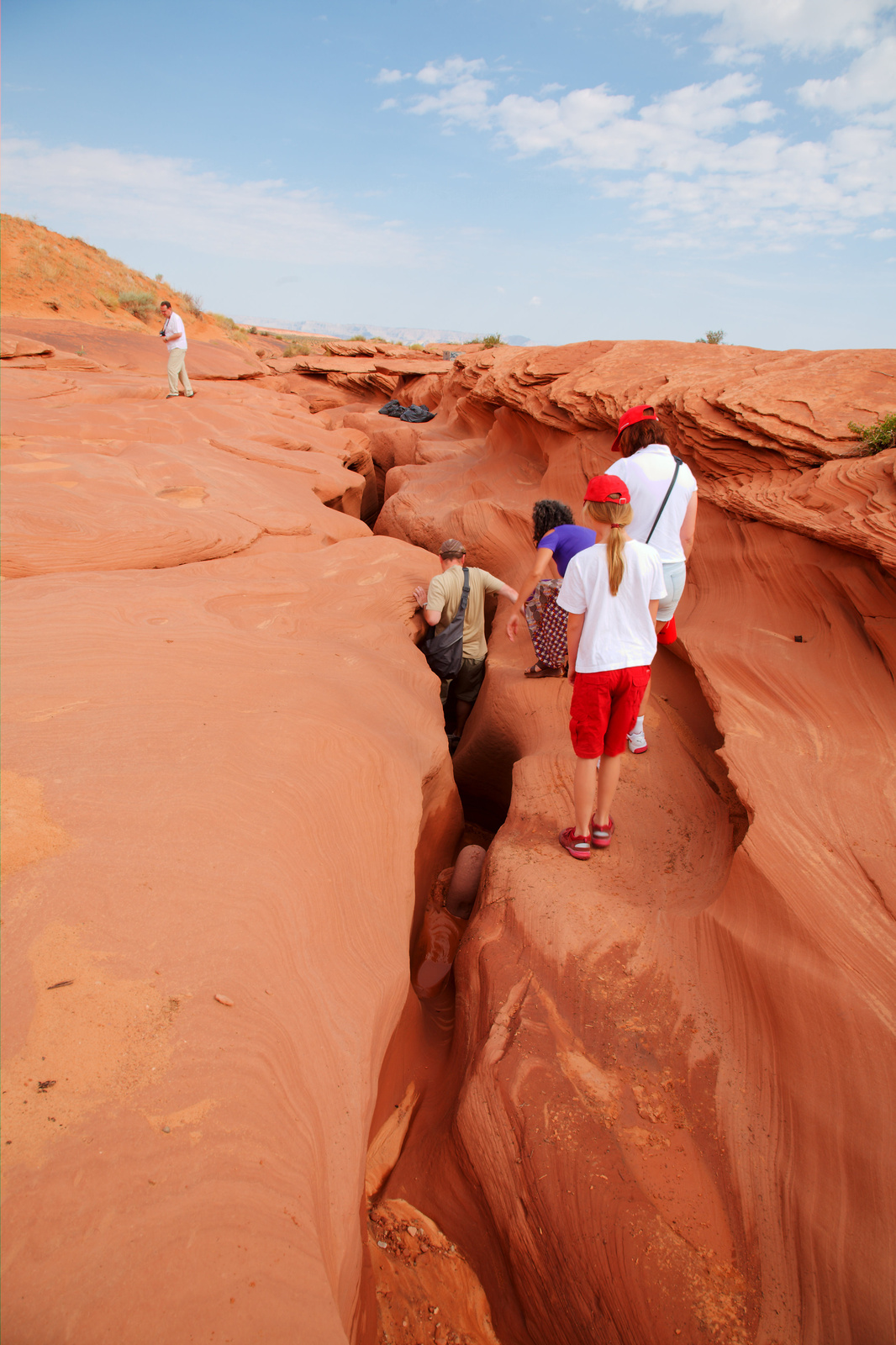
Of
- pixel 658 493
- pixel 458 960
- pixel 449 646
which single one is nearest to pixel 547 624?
pixel 449 646

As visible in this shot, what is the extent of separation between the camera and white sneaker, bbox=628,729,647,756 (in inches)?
163

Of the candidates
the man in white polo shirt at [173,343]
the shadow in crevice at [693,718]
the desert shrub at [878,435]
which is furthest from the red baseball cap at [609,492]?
the man in white polo shirt at [173,343]

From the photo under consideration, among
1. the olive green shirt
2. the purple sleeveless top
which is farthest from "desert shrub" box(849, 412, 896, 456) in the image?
the olive green shirt

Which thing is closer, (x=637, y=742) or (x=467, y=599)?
(x=637, y=742)

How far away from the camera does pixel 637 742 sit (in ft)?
13.6

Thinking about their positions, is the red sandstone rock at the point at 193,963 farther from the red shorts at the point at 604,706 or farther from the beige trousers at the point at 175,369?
the beige trousers at the point at 175,369

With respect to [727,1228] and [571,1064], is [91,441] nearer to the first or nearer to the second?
[571,1064]

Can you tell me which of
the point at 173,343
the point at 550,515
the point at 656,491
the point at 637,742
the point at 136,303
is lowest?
the point at 637,742

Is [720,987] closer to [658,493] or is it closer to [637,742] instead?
[637,742]

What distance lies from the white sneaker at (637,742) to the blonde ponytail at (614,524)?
1.70 metres

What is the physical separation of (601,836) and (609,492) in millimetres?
1742

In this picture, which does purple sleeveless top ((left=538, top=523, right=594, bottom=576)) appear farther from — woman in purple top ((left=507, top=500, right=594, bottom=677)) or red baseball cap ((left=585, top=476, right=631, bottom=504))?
red baseball cap ((left=585, top=476, right=631, bottom=504))

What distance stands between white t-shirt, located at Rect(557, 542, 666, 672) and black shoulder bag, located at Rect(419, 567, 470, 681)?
249 cm

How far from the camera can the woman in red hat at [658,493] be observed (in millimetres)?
3297
